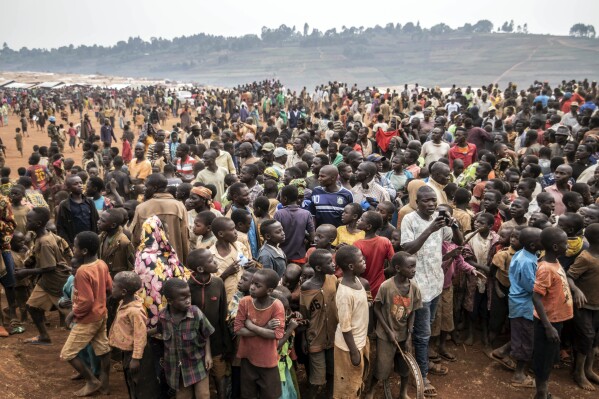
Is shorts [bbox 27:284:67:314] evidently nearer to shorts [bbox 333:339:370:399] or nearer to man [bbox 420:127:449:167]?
shorts [bbox 333:339:370:399]

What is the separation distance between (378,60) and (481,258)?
8736cm

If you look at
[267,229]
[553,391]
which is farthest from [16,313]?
[553,391]

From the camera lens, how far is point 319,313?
418cm

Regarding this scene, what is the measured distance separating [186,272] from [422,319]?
212cm

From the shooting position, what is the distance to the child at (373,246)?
4473 millimetres

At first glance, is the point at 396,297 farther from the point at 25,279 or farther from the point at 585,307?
the point at 25,279

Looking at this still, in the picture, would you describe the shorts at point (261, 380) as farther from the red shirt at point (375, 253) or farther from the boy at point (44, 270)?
the boy at point (44, 270)

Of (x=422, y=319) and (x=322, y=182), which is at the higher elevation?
(x=322, y=182)

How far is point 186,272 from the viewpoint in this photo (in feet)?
14.1

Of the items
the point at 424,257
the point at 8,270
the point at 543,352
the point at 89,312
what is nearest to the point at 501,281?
the point at 543,352

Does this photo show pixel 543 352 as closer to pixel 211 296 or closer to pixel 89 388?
pixel 211 296

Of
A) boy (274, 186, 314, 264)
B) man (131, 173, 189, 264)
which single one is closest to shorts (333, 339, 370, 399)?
boy (274, 186, 314, 264)

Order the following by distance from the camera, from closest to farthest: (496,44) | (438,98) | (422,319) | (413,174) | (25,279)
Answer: (422,319)
(25,279)
(413,174)
(438,98)
(496,44)

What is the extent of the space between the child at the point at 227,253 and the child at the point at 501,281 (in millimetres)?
2516
